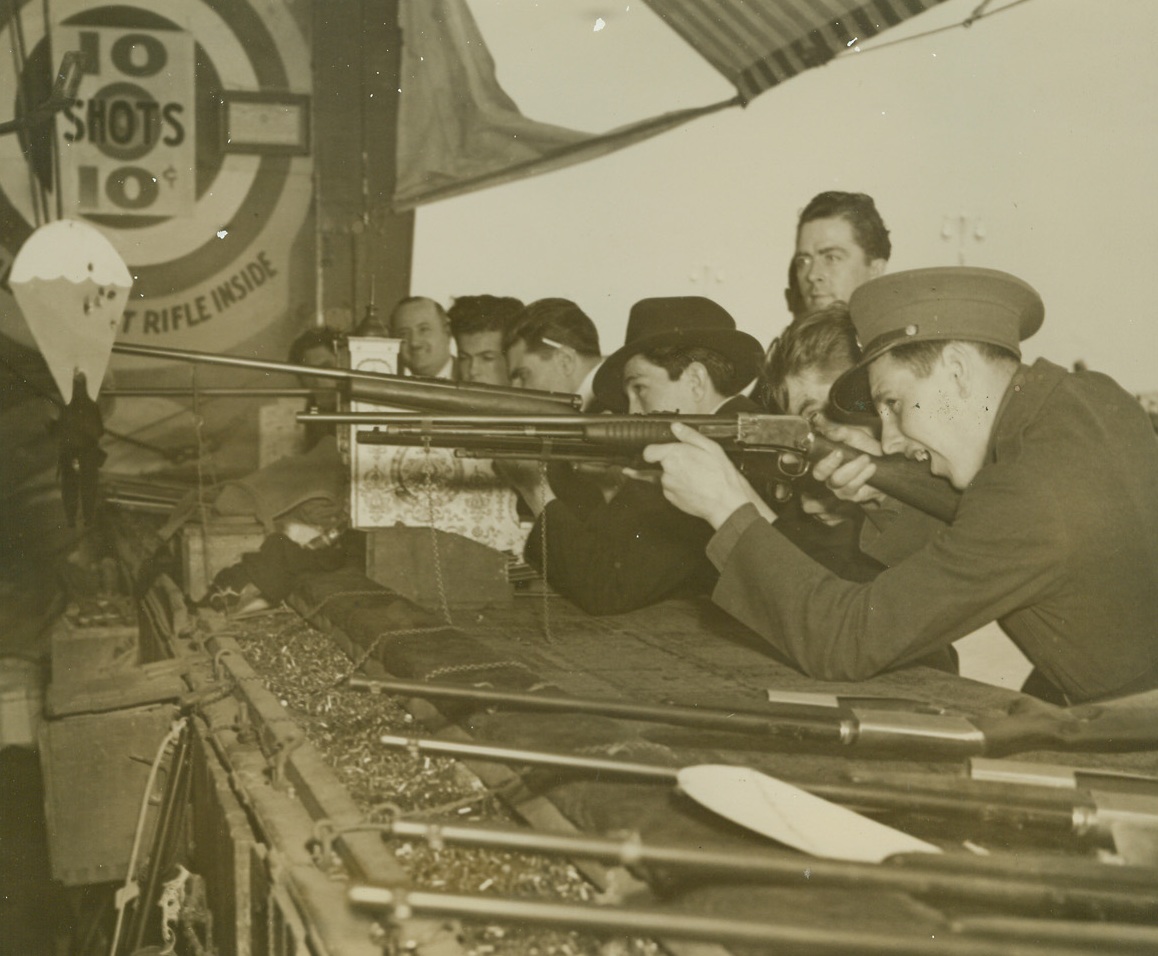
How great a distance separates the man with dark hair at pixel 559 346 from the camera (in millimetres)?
4367

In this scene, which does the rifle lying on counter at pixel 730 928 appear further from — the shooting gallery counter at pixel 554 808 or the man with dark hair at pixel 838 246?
the man with dark hair at pixel 838 246

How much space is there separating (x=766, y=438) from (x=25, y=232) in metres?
4.74

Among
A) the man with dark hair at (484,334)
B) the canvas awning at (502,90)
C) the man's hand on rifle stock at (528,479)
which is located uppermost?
the canvas awning at (502,90)

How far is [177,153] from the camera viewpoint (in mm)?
6055

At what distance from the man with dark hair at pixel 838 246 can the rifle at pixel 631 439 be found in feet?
3.13

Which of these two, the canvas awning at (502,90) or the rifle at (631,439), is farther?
the canvas awning at (502,90)

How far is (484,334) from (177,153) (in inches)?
91.1

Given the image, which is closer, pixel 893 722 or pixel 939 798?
pixel 939 798

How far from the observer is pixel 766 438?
2795 mm

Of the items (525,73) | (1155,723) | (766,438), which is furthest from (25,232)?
(1155,723)

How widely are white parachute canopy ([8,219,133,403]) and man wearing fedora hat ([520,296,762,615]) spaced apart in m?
2.12

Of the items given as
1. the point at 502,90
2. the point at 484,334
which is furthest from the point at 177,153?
the point at 484,334

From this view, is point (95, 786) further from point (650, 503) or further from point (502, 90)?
point (502, 90)

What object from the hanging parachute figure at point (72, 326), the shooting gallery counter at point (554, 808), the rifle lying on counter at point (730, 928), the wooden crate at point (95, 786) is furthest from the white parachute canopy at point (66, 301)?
the rifle lying on counter at point (730, 928)
